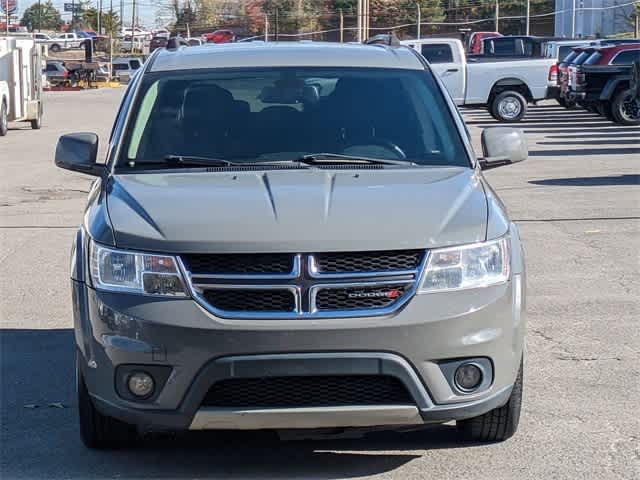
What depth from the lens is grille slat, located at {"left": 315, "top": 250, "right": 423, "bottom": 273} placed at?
4832 millimetres

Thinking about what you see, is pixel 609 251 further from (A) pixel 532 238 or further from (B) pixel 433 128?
(B) pixel 433 128

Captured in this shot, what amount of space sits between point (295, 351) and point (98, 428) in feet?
3.97

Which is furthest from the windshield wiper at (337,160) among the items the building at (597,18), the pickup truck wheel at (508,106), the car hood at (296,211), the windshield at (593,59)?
the building at (597,18)

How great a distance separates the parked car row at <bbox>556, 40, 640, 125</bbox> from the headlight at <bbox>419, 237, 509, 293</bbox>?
79.8 feet

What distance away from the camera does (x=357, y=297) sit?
4836mm

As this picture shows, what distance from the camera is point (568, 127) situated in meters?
30.8

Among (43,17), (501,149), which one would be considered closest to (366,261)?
(501,149)

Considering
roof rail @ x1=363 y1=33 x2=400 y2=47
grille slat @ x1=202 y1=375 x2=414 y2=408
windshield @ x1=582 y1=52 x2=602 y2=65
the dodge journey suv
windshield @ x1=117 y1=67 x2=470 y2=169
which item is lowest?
grille slat @ x1=202 y1=375 x2=414 y2=408

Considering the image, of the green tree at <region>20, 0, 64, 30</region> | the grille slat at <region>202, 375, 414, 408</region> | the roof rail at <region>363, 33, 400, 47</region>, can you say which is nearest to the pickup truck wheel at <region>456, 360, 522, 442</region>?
the grille slat at <region>202, 375, 414, 408</region>

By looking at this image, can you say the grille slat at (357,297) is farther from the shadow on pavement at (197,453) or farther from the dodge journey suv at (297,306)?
the shadow on pavement at (197,453)

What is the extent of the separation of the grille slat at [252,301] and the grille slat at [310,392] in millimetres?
270

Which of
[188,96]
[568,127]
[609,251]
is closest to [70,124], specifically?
[568,127]

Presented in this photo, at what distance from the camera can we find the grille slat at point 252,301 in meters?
4.82

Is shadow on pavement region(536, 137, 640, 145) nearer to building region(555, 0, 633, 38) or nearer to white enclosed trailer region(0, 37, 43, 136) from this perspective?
white enclosed trailer region(0, 37, 43, 136)
